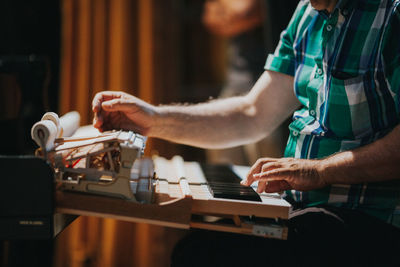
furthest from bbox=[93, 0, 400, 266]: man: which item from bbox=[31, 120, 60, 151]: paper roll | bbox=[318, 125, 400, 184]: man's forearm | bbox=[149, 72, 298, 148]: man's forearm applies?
bbox=[31, 120, 60, 151]: paper roll

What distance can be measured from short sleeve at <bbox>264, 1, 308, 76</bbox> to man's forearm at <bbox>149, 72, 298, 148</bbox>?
0.03 m

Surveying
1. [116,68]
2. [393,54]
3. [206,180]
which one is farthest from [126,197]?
[116,68]

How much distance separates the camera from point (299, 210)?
3.75ft

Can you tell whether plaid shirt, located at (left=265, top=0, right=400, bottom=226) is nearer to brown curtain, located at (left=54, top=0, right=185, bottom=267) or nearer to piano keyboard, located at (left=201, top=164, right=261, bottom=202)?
piano keyboard, located at (left=201, top=164, right=261, bottom=202)

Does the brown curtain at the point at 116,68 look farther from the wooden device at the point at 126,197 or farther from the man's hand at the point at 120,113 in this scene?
the wooden device at the point at 126,197

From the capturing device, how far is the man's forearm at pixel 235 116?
1.43m

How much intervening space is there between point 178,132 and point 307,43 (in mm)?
515

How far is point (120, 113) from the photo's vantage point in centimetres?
128

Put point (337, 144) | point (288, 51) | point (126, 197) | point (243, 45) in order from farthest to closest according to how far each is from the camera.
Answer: point (243, 45), point (288, 51), point (337, 144), point (126, 197)

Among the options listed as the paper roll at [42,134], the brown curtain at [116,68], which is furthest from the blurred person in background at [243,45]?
the paper roll at [42,134]

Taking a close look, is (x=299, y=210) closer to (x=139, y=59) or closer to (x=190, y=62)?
(x=139, y=59)

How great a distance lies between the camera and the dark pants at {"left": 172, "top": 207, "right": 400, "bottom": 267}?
3.24 ft

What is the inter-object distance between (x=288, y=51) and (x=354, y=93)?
359 mm

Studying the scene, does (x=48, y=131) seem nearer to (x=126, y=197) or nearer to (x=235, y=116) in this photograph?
(x=126, y=197)
